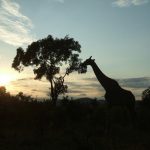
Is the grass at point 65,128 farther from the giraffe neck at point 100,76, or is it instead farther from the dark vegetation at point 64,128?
the giraffe neck at point 100,76

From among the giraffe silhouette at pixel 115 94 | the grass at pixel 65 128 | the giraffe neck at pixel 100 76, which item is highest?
the giraffe neck at pixel 100 76

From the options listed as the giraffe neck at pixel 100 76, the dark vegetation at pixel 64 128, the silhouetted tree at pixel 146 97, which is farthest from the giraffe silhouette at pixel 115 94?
the silhouetted tree at pixel 146 97

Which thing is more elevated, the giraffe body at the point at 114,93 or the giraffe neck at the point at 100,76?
the giraffe neck at the point at 100,76

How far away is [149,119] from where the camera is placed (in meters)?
22.9

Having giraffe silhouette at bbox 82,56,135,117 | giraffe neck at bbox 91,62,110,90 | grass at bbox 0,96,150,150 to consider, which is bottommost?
grass at bbox 0,96,150,150

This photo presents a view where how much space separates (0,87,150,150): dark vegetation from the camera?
13688 mm

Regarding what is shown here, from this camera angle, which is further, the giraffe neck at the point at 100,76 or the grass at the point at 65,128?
the giraffe neck at the point at 100,76

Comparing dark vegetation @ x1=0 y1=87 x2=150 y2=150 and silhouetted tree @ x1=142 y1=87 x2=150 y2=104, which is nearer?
dark vegetation @ x1=0 y1=87 x2=150 y2=150

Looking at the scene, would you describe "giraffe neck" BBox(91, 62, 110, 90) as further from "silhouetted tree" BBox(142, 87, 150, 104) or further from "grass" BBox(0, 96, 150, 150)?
"silhouetted tree" BBox(142, 87, 150, 104)

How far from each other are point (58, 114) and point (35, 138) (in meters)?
6.06

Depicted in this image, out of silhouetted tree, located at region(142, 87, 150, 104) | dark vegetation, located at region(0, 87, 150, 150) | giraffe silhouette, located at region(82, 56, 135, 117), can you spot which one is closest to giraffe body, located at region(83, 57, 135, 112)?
giraffe silhouette, located at region(82, 56, 135, 117)

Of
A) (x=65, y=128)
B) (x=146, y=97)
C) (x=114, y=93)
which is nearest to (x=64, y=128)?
(x=65, y=128)

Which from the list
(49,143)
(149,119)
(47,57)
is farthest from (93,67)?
(47,57)

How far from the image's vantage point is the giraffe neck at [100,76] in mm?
19655
